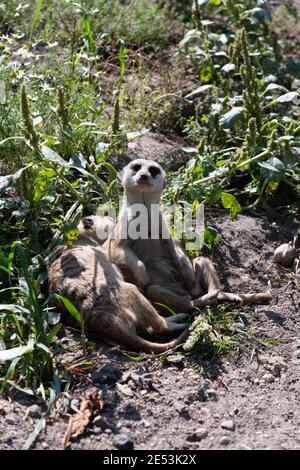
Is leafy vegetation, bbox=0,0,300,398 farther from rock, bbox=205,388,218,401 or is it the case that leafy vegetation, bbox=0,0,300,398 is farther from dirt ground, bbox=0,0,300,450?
rock, bbox=205,388,218,401

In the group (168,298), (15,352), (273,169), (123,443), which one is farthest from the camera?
(273,169)

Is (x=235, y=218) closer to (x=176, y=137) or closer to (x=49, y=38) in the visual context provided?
(x=176, y=137)

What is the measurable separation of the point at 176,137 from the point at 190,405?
10.4 ft

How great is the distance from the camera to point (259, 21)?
7.27 m

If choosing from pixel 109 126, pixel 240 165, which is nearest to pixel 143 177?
pixel 240 165

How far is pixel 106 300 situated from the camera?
4.58 m

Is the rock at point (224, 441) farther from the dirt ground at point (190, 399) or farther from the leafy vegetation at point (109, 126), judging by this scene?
the leafy vegetation at point (109, 126)

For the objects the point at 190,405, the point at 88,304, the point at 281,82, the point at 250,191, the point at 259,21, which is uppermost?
the point at 259,21

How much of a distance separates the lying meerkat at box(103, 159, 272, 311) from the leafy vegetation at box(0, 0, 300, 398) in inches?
7.5

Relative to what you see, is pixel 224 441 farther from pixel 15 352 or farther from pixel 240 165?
pixel 240 165

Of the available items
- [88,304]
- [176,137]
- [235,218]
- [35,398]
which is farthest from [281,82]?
[35,398]

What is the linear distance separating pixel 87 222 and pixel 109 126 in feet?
2.88

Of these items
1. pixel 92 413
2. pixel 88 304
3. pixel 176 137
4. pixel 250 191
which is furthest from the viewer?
pixel 176 137

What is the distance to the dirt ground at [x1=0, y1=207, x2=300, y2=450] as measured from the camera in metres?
3.76
